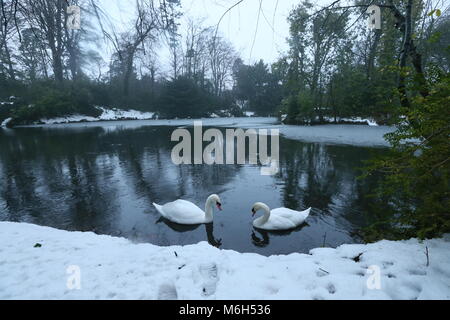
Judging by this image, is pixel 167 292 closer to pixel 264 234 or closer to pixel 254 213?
pixel 264 234

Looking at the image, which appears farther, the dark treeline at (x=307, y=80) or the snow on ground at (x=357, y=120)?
the snow on ground at (x=357, y=120)

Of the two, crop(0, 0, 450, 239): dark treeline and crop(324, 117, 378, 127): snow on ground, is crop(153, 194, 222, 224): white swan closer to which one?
crop(0, 0, 450, 239): dark treeline

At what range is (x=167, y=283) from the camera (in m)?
2.39

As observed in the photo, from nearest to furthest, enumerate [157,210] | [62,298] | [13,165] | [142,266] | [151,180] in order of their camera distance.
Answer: [62,298] → [142,266] → [157,210] → [151,180] → [13,165]

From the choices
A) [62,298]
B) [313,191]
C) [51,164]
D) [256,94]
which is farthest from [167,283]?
[256,94]

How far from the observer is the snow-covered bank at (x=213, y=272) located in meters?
2.17

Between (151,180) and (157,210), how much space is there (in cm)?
242

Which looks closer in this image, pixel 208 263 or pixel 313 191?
pixel 208 263

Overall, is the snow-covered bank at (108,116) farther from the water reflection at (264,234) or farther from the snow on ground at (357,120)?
the water reflection at (264,234)

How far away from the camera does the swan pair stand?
4.27m

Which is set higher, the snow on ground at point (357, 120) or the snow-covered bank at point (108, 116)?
the snow-covered bank at point (108, 116)

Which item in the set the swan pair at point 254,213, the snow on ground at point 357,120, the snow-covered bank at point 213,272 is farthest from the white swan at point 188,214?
the snow on ground at point 357,120

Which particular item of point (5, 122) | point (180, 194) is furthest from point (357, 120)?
point (5, 122)

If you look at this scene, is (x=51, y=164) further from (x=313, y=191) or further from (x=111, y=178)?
(x=313, y=191)
